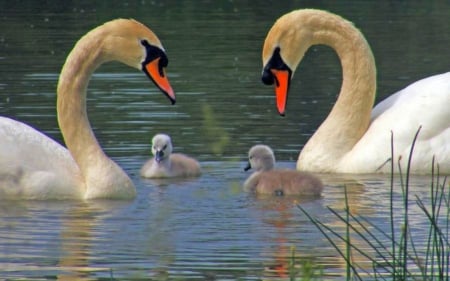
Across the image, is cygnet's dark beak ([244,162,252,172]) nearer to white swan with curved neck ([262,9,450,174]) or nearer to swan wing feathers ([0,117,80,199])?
white swan with curved neck ([262,9,450,174])

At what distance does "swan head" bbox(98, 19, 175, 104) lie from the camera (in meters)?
11.4

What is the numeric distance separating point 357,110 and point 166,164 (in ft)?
6.50

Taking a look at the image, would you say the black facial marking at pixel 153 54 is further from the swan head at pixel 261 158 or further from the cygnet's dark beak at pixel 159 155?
the swan head at pixel 261 158

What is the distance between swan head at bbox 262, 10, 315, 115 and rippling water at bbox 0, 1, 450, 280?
0.60 meters

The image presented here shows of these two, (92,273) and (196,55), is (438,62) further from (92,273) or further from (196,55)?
(92,273)

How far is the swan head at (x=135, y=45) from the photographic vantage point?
11.4m

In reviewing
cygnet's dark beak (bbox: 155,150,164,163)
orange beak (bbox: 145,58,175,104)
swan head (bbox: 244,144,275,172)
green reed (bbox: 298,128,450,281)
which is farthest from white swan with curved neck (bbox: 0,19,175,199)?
green reed (bbox: 298,128,450,281)

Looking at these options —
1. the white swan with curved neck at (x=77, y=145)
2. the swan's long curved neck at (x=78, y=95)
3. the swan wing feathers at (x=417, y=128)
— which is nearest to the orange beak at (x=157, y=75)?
the white swan with curved neck at (x=77, y=145)

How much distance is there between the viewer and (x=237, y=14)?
92.3ft

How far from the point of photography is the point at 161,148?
39.7 ft

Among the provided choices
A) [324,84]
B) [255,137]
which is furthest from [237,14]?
[255,137]

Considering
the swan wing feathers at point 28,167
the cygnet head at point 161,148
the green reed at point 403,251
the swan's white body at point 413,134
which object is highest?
the swan's white body at point 413,134

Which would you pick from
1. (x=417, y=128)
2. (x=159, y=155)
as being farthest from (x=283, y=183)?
(x=417, y=128)

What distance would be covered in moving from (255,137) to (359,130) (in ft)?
3.41
